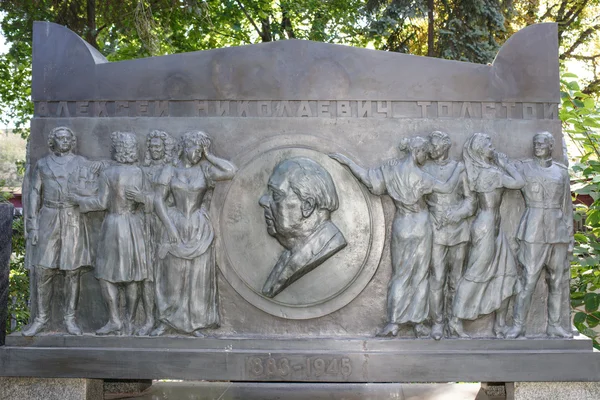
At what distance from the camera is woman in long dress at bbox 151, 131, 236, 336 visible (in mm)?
6844

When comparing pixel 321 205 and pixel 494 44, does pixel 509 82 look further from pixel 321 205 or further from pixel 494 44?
pixel 494 44

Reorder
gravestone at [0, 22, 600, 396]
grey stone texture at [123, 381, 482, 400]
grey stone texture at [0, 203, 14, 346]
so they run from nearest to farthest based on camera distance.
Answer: gravestone at [0, 22, 600, 396] → grey stone texture at [0, 203, 14, 346] → grey stone texture at [123, 381, 482, 400]

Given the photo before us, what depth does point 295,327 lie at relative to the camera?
6.95 metres

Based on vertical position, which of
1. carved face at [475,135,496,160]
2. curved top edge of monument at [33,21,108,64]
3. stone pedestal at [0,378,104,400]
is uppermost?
curved top edge of monument at [33,21,108,64]

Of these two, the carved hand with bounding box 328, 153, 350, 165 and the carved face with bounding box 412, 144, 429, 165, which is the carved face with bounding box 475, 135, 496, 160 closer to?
the carved face with bounding box 412, 144, 429, 165

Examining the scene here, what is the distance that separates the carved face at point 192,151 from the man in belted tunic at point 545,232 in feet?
10.5

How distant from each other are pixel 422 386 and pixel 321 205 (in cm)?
297

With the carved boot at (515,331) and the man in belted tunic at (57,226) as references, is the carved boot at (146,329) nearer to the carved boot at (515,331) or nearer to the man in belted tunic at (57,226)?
the man in belted tunic at (57,226)

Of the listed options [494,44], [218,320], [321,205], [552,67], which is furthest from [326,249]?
[494,44]

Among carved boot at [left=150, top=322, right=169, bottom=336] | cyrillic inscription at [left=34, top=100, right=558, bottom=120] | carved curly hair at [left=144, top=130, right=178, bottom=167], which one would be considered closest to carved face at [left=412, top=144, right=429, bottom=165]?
cyrillic inscription at [left=34, top=100, right=558, bottom=120]

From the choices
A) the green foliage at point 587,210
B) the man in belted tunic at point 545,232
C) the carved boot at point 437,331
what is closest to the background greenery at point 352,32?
the green foliage at point 587,210

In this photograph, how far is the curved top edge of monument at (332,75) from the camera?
699 cm

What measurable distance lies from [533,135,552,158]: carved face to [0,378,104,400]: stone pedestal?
5.13 metres

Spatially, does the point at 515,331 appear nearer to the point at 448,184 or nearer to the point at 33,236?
the point at 448,184
